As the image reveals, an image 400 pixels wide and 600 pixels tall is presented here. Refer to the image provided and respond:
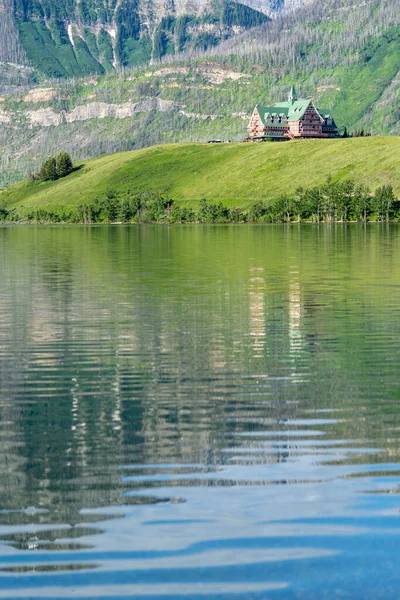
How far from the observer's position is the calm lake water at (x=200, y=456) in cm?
1477

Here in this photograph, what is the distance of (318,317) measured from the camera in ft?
158

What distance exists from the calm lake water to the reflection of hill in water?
85 millimetres

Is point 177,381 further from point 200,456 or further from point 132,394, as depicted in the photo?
point 200,456

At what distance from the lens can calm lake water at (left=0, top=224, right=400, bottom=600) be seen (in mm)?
14773

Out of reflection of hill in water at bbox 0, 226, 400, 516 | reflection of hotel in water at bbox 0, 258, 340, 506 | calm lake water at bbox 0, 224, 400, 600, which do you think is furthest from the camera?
reflection of hotel in water at bbox 0, 258, 340, 506

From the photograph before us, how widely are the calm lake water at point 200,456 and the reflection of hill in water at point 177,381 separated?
85 millimetres

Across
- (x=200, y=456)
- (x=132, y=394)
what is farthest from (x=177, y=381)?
(x=200, y=456)

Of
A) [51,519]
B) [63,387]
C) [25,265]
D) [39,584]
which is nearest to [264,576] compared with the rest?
[39,584]

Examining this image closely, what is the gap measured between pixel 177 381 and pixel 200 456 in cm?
978

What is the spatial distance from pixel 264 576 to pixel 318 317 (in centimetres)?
3423

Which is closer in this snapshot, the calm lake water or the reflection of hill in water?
the calm lake water

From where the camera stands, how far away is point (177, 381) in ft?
101

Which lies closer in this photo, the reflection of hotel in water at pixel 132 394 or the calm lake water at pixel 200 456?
the calm lake water at pixel 200 456

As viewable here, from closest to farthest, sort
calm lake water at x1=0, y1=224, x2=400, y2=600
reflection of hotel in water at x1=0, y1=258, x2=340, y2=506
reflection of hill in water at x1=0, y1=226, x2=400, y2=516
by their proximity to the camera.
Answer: calm lake water at x1=0, y1=224, x2=400, y2=600
reflection of hill in water at x1=0, y1=226, x2=400, y2=516
reflection of hotel in water at x1=0, y1=258, x2=340, y2=506
